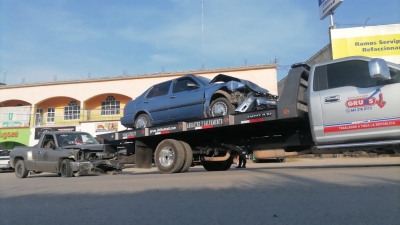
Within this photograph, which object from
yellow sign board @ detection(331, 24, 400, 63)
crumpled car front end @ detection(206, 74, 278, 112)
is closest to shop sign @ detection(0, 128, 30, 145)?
yellow sign board @ detection(331, 24, 400, 63)

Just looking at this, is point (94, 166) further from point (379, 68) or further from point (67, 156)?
point (379, 68)

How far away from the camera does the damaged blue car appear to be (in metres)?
8.56

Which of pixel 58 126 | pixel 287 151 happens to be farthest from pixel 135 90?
pixel 287 151

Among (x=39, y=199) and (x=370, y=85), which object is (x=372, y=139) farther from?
(x=39, y=199)

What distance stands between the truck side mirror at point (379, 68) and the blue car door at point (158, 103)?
17.6ft

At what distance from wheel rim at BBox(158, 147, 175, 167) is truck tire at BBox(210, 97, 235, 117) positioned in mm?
1713

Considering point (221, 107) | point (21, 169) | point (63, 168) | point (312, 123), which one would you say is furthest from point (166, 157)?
point (21, 169)

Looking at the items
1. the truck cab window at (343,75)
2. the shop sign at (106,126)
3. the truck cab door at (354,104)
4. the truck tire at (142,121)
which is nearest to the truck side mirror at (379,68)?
the truck cab door at (354,104)

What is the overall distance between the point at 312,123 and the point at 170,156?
4.08m

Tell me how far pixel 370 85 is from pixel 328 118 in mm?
1041

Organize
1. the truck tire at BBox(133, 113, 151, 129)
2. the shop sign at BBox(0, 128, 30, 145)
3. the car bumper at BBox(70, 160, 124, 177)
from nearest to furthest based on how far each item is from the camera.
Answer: the truck tire at BBox(133, 113, 151, 129) → the car bumper at BBox(70, 160, 124, 177) → the shop sign at BBox(0, 128, 30, 145)

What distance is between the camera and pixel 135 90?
29.6 m

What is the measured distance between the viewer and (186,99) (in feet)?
30.4

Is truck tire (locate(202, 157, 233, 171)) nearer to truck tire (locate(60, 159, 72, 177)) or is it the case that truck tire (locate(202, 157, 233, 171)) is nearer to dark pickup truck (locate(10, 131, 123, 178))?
dark pickup truck (locate(10, 131, 123, 178))
